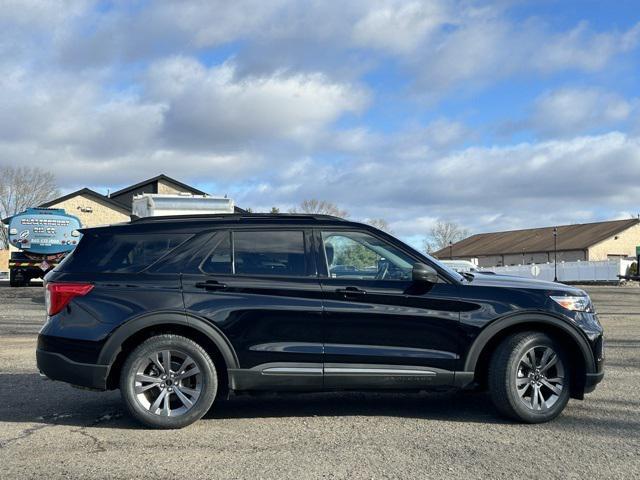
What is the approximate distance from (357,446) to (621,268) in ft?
173

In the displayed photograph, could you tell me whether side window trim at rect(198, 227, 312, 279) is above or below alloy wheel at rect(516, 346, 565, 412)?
above

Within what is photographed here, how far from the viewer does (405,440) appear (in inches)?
201

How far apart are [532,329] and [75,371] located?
12.8ft

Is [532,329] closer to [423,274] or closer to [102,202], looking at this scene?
[423,274]

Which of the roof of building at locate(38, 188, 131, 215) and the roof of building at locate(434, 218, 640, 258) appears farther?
the roof of building at locate(434, 218, 640, 258)

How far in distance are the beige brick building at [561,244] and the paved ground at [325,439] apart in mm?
74832

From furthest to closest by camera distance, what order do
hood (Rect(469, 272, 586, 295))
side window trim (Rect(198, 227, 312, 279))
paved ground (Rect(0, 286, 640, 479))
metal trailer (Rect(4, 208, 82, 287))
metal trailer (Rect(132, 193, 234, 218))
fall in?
metal trailer (Rect(4, 208, 82, 287)), metal trailer (Rect(132, 193, 234, 218)), hood (Rect(469, 272, 586, 295)), side window trim (Rect(198, 227, 312, 279)), paved ground (Rect(0, 286, 640, 479))

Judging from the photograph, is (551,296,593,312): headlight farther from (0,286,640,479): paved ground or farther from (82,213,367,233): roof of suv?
(82,213,367,233): roof of suv

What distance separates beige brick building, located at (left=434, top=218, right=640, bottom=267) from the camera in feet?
254

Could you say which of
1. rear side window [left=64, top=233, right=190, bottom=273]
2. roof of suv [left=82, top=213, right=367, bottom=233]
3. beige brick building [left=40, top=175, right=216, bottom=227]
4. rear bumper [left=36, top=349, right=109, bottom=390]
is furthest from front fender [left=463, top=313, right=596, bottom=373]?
beige brick building [left=40, top=175, right=216, bottom=227]

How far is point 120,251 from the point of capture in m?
5.68

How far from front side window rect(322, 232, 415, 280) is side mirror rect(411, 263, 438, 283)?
0.59 ft

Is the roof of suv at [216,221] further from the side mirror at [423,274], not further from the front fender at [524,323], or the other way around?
the front fender at [524,323]

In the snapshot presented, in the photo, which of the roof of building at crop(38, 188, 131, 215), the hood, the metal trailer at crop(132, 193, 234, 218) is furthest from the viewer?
the roof of building at crop(38, 188, 131, 215)
